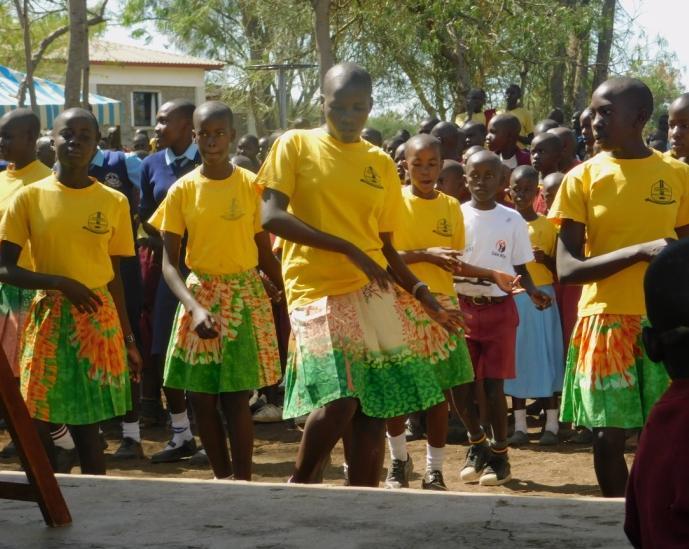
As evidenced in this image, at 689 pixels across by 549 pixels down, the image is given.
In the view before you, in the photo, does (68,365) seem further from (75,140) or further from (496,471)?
(496,471)

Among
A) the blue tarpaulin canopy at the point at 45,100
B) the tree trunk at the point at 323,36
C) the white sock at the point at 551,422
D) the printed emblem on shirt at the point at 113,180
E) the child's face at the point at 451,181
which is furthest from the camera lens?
the blue tarpaulin canopy at the point at 45,100

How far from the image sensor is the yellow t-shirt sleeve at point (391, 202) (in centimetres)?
496

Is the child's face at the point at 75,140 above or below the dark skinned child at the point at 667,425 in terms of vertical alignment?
above

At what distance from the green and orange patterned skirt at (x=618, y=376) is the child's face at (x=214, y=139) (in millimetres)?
2115

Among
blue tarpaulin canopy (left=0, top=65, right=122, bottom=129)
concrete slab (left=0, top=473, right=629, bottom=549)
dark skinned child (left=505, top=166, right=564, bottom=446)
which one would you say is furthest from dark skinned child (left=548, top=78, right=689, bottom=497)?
blue tarpaulin canopy (left=0, top=65, right=122, bottom=129)

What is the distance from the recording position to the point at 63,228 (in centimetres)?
559

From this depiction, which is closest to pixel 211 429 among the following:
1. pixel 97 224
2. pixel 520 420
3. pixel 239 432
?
pixel 239 432

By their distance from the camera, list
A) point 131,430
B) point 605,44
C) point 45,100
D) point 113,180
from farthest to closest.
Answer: point 45,100 < point 605,44 < point 113,180 < point 131,430

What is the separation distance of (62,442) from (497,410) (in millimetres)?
2402

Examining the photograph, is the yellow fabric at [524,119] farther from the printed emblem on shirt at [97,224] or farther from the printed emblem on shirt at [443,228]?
the printed emblem on shirt at [97,224]

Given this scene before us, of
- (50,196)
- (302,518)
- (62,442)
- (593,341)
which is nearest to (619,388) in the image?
(593,341)

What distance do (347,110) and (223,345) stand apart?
1568 millimetres

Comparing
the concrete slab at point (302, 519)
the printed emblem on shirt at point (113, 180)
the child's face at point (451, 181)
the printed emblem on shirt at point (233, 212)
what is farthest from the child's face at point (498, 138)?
the concrete slab at point (302, 519)

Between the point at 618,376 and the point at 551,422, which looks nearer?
the point at 618,376
